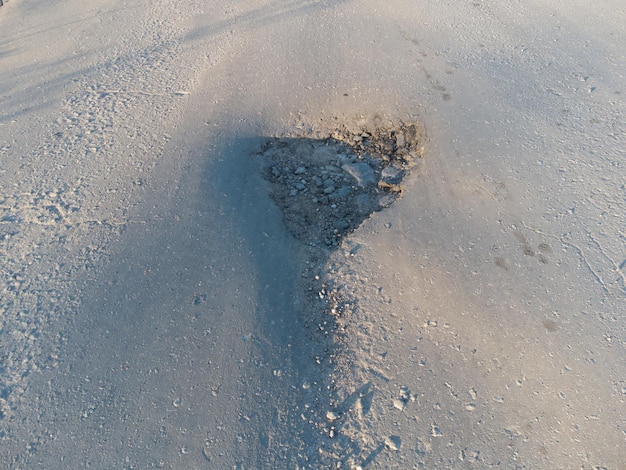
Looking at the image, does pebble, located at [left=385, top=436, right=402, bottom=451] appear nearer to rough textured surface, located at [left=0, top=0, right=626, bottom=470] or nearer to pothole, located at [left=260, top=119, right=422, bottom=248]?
rough textured surface, located at [left=0, top=0, right=626, bottom=470]

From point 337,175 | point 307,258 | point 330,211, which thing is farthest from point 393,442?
point 337,175

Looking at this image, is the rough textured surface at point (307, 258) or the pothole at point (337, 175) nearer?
the rough textured surface at point (307, 258)

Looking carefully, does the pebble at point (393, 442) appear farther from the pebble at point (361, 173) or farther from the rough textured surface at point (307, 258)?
the pebble at point (361, 173)

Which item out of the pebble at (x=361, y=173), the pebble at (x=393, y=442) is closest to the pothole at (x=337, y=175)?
the pebble at (x=361, y=173)

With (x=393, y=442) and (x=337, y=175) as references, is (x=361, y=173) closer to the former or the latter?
(x=337, y=175)

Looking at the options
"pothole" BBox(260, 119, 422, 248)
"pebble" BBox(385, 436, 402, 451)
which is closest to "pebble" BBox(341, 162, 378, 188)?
"pothole" BBox(260, 119, 422, 248)

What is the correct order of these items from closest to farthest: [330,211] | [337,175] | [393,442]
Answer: [393,442] → [330,211] → [337,175]

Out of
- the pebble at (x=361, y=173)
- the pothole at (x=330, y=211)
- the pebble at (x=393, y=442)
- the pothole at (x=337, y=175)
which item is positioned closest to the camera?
the pebble at (x=393, y=442)

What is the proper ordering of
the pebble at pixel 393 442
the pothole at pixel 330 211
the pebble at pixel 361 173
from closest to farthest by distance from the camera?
the pebble at pixel 393 442 < the pothole at pixel 330 211 < the pebble at pixel 361 173

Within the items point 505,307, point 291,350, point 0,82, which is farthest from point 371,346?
point 0,82

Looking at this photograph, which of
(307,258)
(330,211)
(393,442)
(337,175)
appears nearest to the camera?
(393,442)
